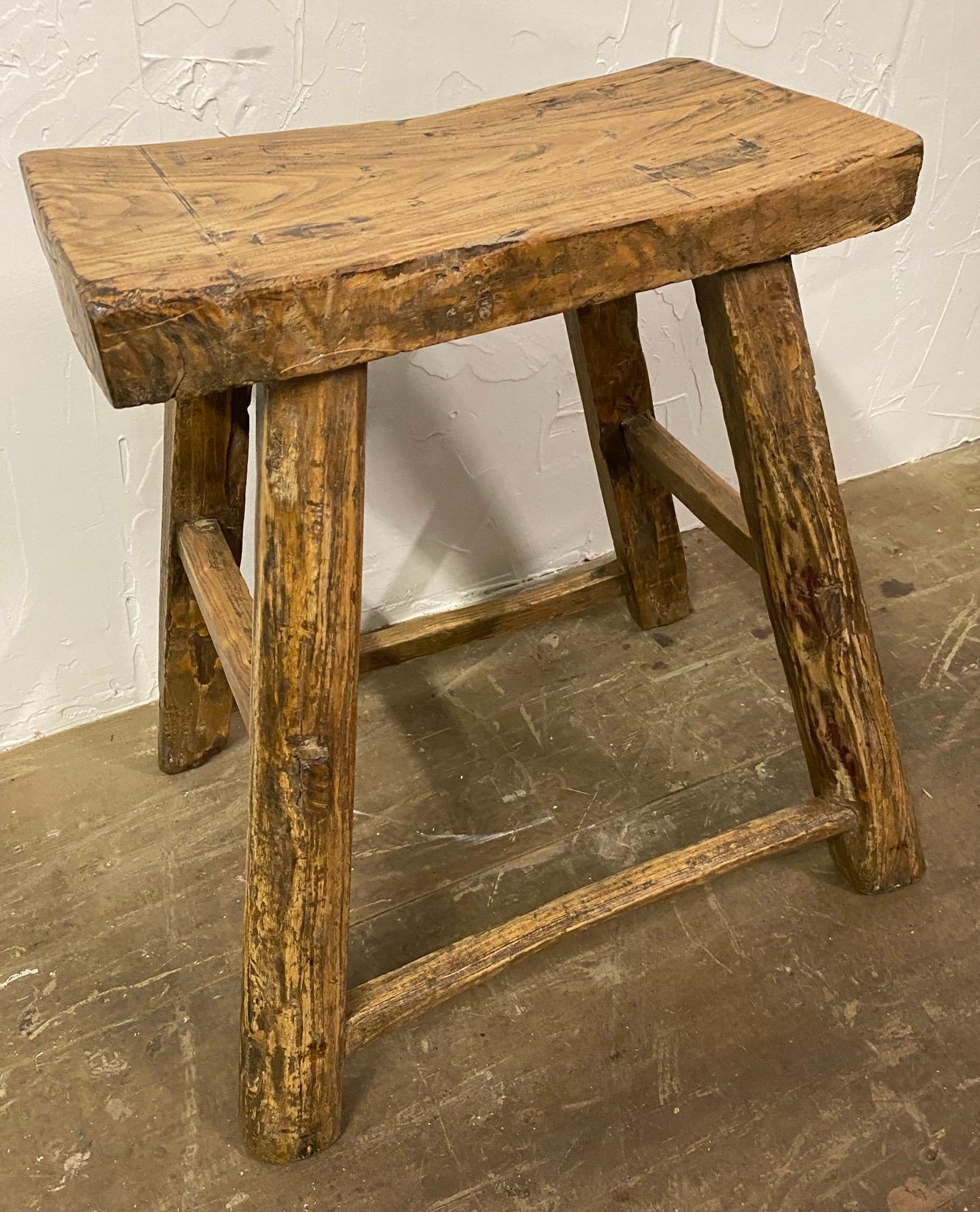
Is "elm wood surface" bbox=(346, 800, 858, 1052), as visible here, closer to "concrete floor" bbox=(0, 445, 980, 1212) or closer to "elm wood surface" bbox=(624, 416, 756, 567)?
"concrete floor" bbox=(0, 445, 980, 1212)

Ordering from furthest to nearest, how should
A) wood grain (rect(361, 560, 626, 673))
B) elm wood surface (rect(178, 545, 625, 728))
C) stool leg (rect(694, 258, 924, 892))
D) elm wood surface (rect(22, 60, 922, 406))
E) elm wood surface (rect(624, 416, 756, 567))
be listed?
1. wood grain (rect(361, 560, 626, 673))
2. elm wood surface (rect(624, 416, 756, 567))
3. elm wood surface (rect(178, 545, 625, 728))
4. stool leg (rect(694, 258, 924, 892))
5. elm wood surface (rect(22, 60, 922, 406))

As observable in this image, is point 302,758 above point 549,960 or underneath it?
above

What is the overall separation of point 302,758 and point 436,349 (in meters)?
0.68

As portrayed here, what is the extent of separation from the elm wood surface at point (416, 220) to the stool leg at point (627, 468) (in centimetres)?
28

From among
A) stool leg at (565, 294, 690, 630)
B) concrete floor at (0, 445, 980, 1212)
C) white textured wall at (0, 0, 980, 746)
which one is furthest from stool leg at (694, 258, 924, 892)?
white textured wall at (0, 0, 980, 746)

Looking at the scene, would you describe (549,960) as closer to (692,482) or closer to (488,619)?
(488,619)

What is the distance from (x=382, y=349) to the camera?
2.44 feet

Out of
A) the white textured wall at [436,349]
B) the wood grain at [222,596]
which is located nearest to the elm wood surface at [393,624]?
the wood grain at [222,596]

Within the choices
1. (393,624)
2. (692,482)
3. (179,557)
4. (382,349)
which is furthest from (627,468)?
(382,349)

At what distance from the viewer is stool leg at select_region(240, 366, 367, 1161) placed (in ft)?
2.53

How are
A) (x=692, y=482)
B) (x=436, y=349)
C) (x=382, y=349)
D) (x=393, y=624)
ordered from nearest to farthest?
(x=382, y=349) → (x=692, y=482) → (x=436, y=349) → (x=393, y=624)

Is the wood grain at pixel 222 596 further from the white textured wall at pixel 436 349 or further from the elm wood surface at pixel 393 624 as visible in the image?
the white textured wall at pixel 436 349

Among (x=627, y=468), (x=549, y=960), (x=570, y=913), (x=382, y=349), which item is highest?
(x=382, y=349)

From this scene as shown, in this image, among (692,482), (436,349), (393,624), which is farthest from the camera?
(393,624)
